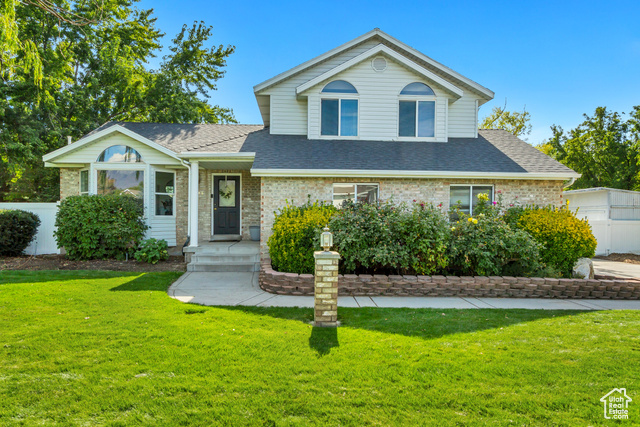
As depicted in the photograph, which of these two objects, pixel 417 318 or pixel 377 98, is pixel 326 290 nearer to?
pixel 417 318

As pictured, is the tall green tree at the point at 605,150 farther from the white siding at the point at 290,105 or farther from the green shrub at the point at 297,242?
the green shrub at the point at 297,242

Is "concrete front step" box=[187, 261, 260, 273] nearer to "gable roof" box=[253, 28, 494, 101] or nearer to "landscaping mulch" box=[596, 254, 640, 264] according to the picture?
"gable roof" box=[253, 28, 494, 101]

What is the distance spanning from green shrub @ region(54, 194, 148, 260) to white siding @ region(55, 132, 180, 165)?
154cm

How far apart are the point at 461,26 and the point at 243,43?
13.2m

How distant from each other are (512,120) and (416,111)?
22.5 meters

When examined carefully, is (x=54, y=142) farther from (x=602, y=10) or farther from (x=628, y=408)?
(x=602, y=10)

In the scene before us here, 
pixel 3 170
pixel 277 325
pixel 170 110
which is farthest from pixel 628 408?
pixel 3 170

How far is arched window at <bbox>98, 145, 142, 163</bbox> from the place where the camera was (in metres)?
10.9

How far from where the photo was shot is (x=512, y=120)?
29188mm

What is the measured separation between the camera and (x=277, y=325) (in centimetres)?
498

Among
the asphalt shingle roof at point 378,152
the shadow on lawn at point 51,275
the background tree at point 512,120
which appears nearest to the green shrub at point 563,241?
the asphalt shingle roof at point 378,152

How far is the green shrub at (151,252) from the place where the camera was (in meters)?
9.95

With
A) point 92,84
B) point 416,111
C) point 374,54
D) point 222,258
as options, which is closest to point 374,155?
point 416,111

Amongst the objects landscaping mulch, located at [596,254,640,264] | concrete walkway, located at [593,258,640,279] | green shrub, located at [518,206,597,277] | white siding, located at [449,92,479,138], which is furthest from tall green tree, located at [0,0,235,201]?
landscaping mulch, located at [596,254,640,264]
